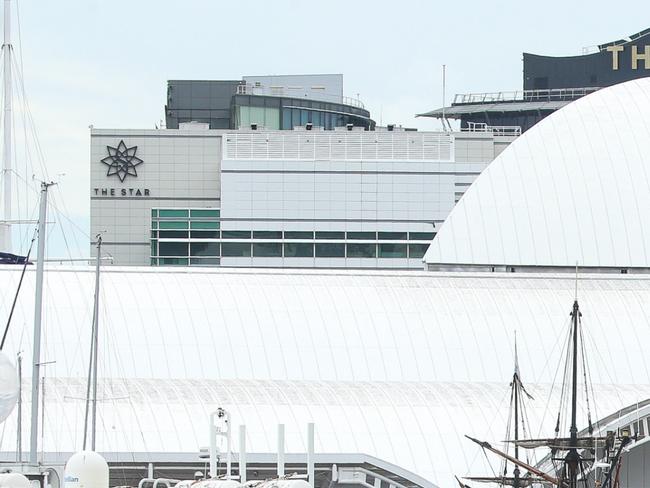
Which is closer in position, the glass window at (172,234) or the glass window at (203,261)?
the glass window at (203,261)

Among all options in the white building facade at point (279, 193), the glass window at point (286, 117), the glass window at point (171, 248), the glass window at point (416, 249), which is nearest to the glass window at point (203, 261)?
the white building facade at point (279, 193)

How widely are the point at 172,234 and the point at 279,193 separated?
8836 mm

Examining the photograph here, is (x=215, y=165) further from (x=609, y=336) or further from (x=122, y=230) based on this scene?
(x=609, y=336)

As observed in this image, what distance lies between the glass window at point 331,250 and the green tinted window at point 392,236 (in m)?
2.92

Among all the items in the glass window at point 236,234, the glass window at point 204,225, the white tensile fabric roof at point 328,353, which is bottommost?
the white tensile fabric roof at point 328,353

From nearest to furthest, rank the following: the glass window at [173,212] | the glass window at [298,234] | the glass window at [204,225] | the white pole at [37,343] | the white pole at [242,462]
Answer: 1. the white pole at [242,462]
2. the white pole at [37,343]
3. the glass window at [298,234]
4. the glass window at [204,225]
5. the glass window at [173,212]

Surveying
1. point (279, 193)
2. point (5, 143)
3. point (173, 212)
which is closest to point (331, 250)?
point (279, 193)

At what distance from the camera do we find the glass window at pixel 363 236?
148 metres

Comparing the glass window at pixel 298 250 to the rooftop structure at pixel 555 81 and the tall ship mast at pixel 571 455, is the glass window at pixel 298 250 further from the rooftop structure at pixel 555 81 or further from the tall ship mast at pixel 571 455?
the tall ship mast at pixel 571 455

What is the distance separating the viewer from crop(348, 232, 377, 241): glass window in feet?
486

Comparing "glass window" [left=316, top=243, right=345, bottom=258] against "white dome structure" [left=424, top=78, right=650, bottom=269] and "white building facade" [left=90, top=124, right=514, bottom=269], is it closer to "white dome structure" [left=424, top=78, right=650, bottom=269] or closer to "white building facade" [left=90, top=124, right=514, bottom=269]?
"white building facade" [left=90, top=124, right=514, bottom=269]

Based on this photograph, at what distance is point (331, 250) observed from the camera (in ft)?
486

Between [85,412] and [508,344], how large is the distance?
1978 cm

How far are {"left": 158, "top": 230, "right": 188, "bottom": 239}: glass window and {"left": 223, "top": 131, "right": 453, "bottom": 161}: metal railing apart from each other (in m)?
7.00
